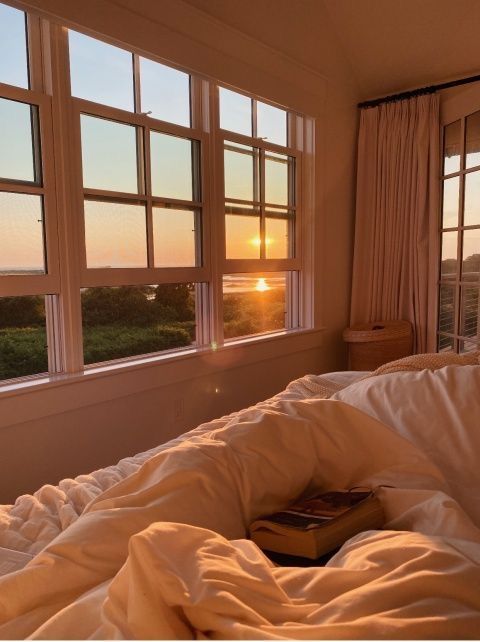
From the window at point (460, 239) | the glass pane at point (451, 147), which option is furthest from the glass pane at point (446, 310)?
the glass pane at point (451, 147)

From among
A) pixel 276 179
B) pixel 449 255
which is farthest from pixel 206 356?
pixel 449 255

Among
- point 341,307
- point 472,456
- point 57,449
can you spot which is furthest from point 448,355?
point 341,307

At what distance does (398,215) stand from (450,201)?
38cm

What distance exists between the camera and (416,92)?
3938mm

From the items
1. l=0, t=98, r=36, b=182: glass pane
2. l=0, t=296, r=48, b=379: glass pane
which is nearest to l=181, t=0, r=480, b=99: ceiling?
l=0, t=98, r=36, b=182: glass pane

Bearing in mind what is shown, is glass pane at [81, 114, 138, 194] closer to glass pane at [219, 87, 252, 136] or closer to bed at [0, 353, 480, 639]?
glass pane at [219, 87, 252, 136]

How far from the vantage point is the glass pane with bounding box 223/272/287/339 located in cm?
338

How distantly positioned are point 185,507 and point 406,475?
53 cm

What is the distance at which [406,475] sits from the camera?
47.7 inches

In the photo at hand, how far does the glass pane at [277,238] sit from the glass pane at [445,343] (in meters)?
1.30

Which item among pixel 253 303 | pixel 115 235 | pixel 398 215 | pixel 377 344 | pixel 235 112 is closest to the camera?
pixel 115 235

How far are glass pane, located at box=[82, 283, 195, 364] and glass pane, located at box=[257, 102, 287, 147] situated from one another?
1.19m

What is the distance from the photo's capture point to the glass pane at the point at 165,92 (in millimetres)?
2730

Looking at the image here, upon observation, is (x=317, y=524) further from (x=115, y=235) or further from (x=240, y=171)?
(x=240, y=171)
